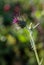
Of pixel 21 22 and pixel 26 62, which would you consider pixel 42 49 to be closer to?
pixel 26 62

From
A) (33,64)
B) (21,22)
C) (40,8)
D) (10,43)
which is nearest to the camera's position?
(21,22)

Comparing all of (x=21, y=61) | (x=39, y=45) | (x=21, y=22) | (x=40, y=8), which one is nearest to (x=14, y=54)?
(x=21, y=61)

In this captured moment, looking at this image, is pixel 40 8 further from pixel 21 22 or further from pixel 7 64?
pixel 21 22

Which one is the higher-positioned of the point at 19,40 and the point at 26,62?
the point at 19,40

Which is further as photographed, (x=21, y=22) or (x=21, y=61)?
(x=21, y=61)

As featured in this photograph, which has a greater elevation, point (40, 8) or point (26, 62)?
point (40, 8)

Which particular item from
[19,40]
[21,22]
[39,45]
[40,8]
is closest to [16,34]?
[19,40]

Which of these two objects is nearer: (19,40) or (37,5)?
(19,40)

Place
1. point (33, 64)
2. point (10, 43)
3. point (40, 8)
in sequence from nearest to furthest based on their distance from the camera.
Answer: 1. point (33, 64)
2. point (10, 43)
3. point (40, 8)

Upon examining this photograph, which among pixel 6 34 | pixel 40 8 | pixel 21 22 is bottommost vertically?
pixel 21 22
